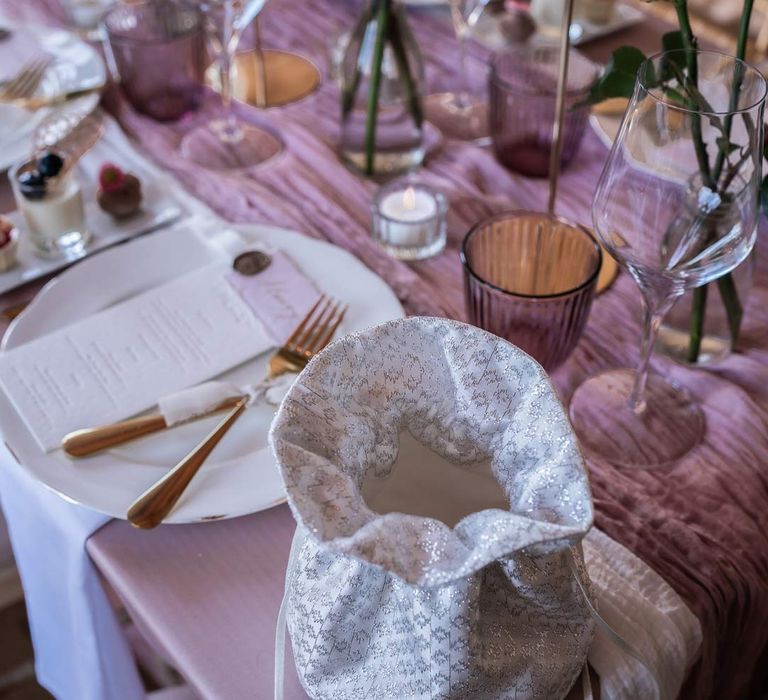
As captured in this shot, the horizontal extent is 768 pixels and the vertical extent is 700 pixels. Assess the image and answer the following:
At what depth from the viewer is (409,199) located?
832 millimetres

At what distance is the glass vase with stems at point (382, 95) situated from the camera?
0.87 metres

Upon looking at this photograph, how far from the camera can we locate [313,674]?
1.52ft

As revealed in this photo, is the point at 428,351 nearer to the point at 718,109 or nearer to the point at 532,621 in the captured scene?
the point at 532,621

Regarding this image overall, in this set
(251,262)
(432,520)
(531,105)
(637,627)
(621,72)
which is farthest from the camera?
(531,105)

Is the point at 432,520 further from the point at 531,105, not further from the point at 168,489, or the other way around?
the point at 531,105

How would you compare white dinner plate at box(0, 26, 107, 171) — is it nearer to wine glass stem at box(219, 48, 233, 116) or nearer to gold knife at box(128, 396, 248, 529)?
wine glass stem at box(219, 48, 233, 116)

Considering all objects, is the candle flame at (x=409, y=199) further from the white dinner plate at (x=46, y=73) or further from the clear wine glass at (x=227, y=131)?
the white dinner plate at (x=46, y=73)

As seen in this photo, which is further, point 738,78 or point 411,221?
point 411,221

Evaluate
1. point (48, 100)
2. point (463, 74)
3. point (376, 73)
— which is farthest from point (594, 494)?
point (48, 100)

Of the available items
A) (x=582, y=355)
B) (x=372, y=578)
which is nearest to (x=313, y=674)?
(x=372, y=578)

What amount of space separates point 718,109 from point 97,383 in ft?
1.57

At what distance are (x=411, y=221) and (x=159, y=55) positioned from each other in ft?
1.16

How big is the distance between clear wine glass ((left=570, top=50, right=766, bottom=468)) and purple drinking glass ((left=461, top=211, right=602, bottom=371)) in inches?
2.0

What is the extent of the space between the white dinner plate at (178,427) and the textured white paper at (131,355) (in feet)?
0.06
